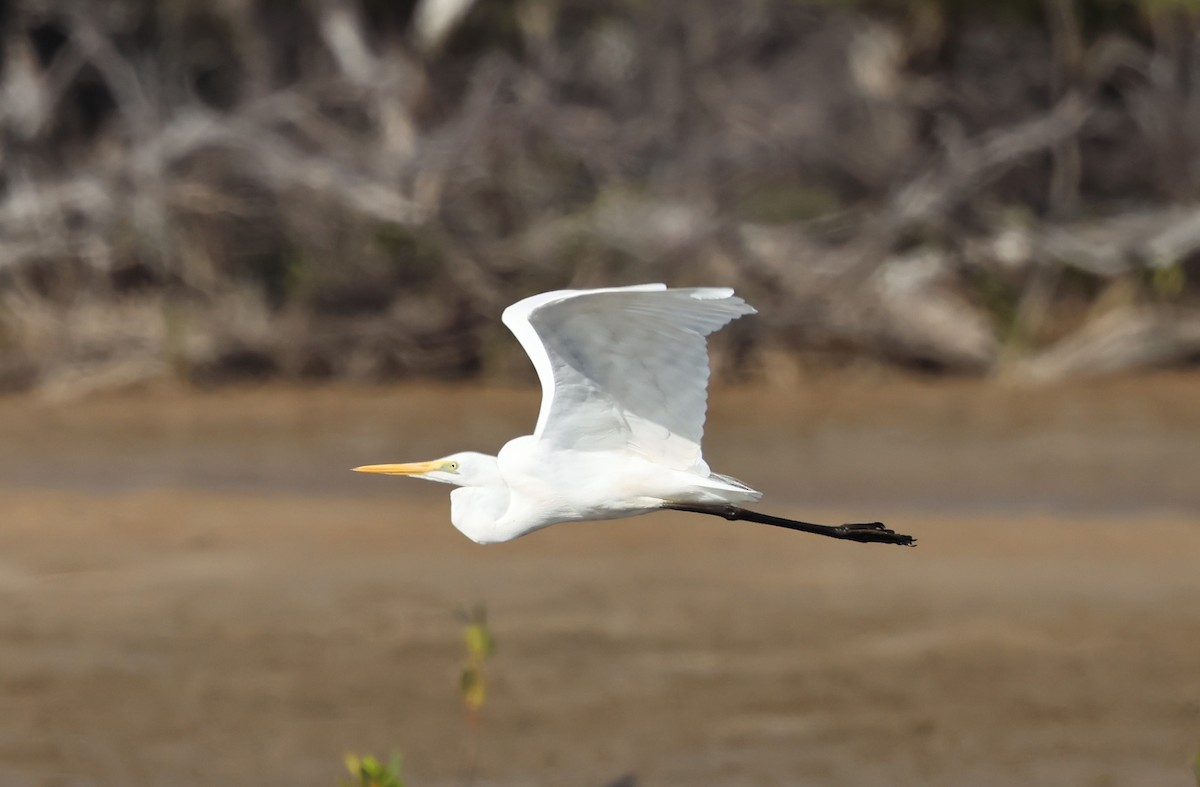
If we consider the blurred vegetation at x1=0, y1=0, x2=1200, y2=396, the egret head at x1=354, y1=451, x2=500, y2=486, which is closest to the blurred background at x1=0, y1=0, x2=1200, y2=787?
the blurred vegetation at x1=0, y1=0, x2=1200, y2=396

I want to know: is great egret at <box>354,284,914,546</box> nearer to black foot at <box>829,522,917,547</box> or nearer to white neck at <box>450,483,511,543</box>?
white neck at <box>450,483,511,543</box>

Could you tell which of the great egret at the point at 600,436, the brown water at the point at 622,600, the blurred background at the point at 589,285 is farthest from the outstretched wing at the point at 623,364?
the blurred background at the point at 589,285

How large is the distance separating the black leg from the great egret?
6 centimetres

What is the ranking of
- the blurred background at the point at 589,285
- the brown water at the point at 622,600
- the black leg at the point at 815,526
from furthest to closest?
the blurred background at the point at 589,285 < the brown water at the point at 622,600 < the black leg at the point at 815,526

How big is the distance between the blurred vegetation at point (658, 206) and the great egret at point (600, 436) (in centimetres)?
1007

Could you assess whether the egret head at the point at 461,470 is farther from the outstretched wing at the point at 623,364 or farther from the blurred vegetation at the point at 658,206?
the blurred vegetation at the point at 658,206

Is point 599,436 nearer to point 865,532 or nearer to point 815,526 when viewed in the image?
point 815,526

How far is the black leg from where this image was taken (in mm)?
6224

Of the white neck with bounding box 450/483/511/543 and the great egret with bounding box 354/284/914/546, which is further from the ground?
the great egret with bounding box 354/284/914/546

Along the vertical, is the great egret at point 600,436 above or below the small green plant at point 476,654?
above

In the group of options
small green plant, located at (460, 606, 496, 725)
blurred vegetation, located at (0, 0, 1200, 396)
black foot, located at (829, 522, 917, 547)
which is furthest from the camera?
blurred vegetation, located at (0, 0, 1200, 396)

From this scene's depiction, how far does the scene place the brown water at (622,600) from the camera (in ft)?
32.2

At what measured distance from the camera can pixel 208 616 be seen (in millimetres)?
11859

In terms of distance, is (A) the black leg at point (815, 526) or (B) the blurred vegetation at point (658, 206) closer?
(A) the black leg at point (815, 526)
